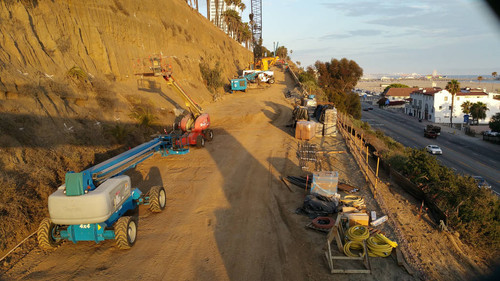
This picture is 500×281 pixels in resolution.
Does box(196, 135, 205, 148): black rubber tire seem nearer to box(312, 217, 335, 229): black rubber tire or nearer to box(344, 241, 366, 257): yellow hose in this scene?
box(312, 217, 335, 229): black rubber tire

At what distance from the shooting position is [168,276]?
7980mm

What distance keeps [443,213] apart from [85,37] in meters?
24.2

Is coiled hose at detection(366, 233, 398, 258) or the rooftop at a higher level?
the rooftop

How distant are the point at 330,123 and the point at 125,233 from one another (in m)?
17.6

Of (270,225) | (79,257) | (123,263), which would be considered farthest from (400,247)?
(79,257)

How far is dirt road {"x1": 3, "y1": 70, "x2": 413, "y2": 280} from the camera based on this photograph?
26.7ft

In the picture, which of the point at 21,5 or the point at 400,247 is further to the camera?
the point at 21,5

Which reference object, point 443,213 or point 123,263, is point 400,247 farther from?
point 123,263

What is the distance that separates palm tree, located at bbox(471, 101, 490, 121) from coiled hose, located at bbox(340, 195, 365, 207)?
6513 cm

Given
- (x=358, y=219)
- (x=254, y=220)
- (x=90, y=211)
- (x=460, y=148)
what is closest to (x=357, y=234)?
(x=358, y=219)

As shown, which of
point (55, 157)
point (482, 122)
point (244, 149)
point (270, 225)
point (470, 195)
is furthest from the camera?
point (482, 122)

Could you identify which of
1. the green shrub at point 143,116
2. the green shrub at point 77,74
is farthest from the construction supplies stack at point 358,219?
the green shrub at point 77,74

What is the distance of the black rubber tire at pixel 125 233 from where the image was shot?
863 cm

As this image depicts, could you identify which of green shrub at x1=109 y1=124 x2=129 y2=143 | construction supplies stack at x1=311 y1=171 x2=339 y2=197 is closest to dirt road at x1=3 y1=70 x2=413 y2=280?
construction supplies stack at x1=311 y1=171 x2=339 y2=197
